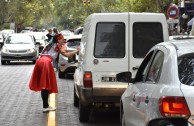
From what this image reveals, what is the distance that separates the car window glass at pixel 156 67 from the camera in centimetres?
587

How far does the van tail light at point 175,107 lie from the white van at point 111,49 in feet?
15.4

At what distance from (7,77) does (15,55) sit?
774 centimetres

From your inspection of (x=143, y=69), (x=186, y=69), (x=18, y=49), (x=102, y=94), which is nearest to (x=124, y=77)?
(x=143, y=69)

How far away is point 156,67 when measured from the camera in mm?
6070

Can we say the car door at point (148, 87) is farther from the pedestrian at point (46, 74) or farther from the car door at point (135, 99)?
the pedestrian at point (46, 74)

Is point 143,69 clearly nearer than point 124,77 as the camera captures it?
No

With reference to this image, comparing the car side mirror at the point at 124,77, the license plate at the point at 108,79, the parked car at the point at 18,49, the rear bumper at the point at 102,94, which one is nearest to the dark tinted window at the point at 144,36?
the license plate at the point at 108,79

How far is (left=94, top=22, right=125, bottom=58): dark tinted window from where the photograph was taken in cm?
990

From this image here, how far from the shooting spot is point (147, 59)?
22.9 feet

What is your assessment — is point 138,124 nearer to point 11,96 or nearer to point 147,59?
point 147,59

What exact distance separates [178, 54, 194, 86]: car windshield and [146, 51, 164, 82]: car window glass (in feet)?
1.18

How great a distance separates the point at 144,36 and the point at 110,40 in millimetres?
638

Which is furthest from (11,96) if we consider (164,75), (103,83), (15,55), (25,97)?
(15,55)

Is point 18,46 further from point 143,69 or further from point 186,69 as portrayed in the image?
point 186,69
